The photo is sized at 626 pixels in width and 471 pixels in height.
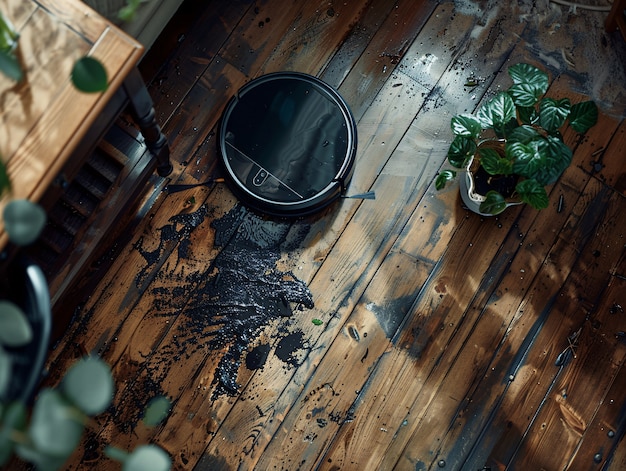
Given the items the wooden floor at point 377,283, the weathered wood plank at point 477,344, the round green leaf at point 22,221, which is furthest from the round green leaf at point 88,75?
the weathered wood plank at point 477,344

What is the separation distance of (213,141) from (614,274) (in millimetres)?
1366

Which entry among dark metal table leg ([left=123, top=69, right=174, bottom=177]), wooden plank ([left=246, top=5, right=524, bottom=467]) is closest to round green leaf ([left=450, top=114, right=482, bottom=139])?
wooden plank ([left=246, top=5, right=524, bottom=467])

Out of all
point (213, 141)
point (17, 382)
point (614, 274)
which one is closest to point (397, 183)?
point (213, 141)

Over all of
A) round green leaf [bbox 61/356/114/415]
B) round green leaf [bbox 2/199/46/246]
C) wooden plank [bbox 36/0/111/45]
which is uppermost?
wooden plank [bbox 36/0/111/45]

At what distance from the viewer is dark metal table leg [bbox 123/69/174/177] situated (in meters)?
1.33

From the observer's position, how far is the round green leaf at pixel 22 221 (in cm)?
97

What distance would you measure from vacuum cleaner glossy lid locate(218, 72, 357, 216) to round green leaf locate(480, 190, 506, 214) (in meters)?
0.44

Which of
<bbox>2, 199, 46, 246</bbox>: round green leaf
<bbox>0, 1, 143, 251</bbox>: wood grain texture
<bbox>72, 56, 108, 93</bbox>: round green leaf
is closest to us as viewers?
<bbox>2, 199, 46, 246</bbox>: round green leaf

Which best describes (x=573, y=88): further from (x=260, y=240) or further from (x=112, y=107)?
(x=112, y=107)

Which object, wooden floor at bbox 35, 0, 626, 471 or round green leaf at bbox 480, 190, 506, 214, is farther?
wooden floor at bbox 35, 0, 626, 471

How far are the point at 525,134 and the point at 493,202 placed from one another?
227mm

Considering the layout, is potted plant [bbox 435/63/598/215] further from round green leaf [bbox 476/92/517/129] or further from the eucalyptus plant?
the eucalyptus plant

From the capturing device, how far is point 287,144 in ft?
6.17

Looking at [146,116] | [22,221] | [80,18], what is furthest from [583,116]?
[22,221]
